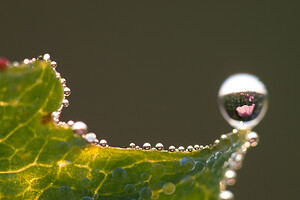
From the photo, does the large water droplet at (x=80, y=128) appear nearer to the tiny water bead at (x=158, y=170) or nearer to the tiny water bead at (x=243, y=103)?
the tiny water bead at (x=158, y=170)

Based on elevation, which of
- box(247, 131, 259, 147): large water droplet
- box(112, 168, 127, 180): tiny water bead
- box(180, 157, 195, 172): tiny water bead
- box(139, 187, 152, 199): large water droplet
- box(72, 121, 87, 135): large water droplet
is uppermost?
box(247, 131, 259, 147): large water droplet

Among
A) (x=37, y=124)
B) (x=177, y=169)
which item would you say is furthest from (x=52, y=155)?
(x=177, y=169)

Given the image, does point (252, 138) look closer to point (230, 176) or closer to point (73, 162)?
point (230, 176)

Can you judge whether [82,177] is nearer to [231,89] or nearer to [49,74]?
[49,74]

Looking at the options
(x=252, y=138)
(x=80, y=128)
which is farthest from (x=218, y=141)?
(x=80, y=128)

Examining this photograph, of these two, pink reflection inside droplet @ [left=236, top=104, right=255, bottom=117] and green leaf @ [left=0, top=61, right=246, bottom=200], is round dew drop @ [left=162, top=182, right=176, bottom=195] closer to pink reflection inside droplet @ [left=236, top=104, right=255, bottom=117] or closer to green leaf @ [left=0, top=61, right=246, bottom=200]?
green leaf @ [left=0, top=61, right=246, bottom=200]

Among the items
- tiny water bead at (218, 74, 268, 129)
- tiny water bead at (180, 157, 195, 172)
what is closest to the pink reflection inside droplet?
tiny water bead at (218, 74, 268, 129)
